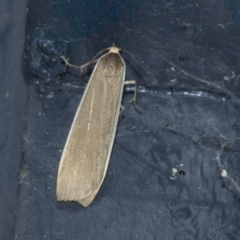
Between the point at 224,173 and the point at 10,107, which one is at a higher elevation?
the point at 10,107

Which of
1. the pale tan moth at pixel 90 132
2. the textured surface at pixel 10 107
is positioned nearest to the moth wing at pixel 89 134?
the pale tan moth at pixel 90 132

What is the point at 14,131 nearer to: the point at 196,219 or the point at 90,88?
the point at 90,88

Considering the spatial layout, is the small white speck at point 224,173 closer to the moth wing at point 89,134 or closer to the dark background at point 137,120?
the dark background at point 137,120

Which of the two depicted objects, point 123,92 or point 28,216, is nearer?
point 28,216

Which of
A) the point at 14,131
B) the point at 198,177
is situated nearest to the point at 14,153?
the point at 14,131

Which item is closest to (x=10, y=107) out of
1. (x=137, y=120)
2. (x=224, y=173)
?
(x=137, y=120)

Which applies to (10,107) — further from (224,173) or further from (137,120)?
(224,173)
